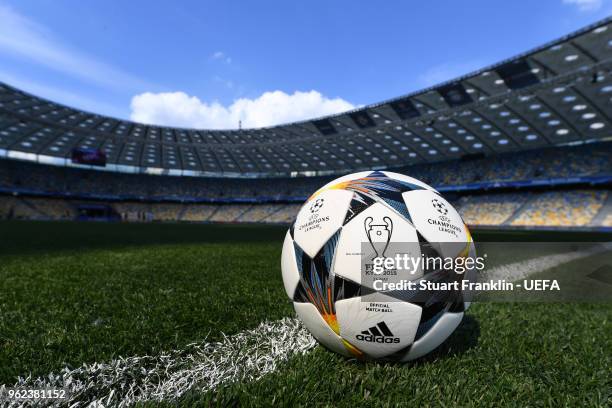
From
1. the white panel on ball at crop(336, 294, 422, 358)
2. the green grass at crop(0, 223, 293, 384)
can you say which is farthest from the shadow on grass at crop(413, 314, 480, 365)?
the green grass at crop(0, 223, 293, 384)

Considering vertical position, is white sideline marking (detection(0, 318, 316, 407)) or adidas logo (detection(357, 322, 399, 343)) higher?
adidas logo (detection(357, 322, 399, 343))

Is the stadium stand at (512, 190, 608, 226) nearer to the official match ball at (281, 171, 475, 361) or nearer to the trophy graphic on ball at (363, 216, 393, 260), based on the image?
the official match ball at (281, 171, 475, 361)

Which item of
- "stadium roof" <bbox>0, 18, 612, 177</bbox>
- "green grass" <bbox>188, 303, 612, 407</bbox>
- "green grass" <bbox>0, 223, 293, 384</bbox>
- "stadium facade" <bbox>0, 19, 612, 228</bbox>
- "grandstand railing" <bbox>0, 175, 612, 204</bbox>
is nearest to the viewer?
"green grass" <bbox>188, 303, 612, 407</bbox>

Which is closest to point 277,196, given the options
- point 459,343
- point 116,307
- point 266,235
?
point 266,235

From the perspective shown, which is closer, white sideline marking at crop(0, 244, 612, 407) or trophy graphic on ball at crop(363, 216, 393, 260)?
white sideline marking at crop(0, 244, 612, 407)

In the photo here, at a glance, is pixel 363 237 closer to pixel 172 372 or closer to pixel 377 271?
pixel 377 271

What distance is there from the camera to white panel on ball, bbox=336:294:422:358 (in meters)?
1.83

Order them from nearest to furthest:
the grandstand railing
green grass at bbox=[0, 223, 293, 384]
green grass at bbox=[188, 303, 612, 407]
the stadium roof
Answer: green grass at bbox=[188, 303, 612, 407]
green grass at bbox=[0, 223, 293, 384]
the stadium roof
the grandstand railing

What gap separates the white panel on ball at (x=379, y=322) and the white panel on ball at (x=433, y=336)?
0.29 feet

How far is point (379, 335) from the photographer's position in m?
1.86

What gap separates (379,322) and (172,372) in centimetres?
127

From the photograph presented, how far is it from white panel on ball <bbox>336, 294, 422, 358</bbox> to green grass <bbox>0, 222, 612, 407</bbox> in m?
0.16

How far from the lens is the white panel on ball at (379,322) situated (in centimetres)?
183

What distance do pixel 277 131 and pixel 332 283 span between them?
111 feet
